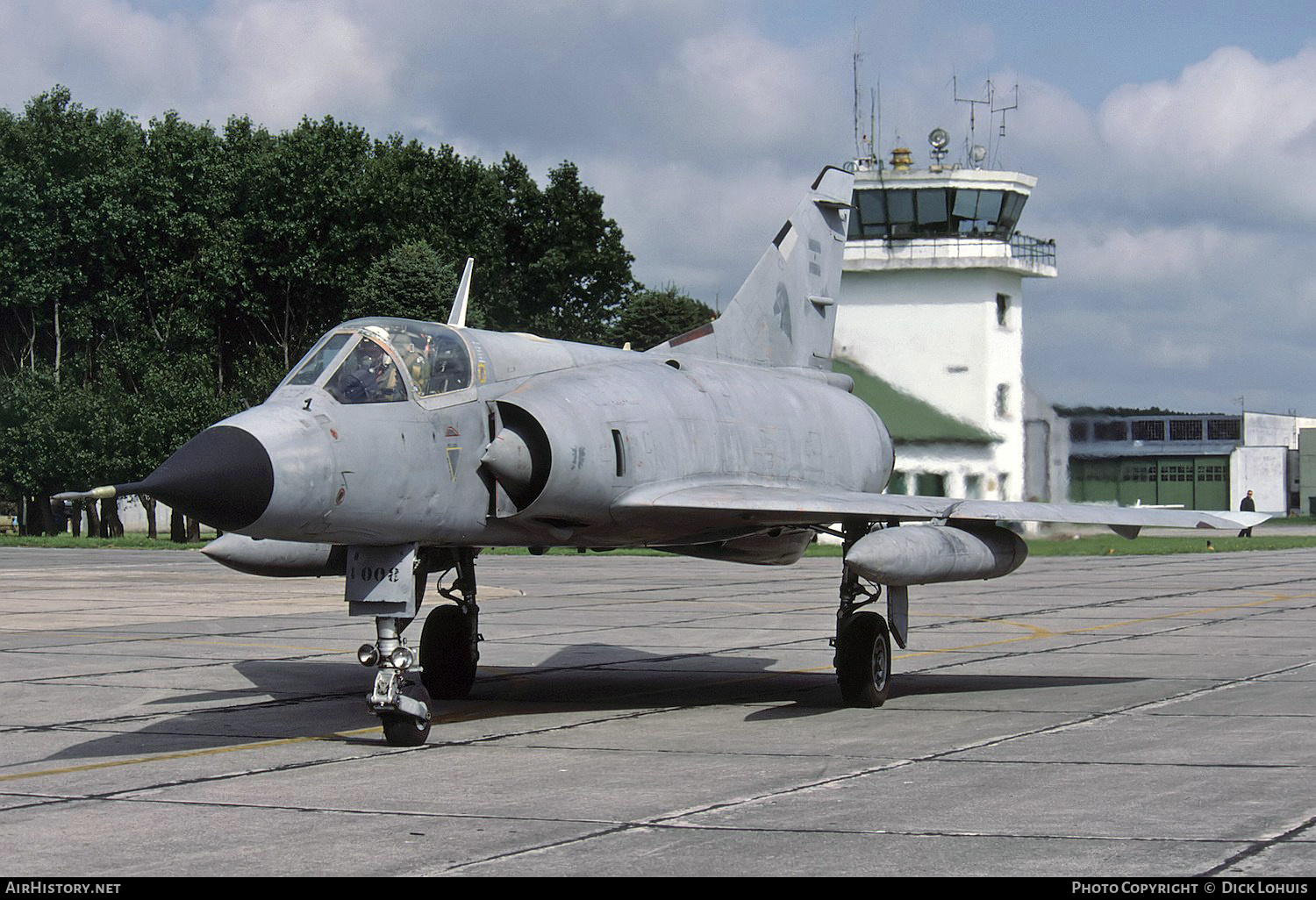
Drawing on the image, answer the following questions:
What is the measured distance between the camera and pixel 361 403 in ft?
36.3

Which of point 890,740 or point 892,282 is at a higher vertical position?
point 892,282

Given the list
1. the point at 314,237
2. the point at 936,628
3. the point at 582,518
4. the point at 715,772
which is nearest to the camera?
the point at 715,772

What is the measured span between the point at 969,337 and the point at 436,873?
1884 inches

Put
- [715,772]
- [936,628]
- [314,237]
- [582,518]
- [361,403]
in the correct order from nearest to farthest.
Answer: [715,772], [361,403], [582,518], [936,628], [314,237]

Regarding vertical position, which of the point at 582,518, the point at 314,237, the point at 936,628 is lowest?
the point at 936,628

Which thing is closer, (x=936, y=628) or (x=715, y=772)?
(x=715, y=772)

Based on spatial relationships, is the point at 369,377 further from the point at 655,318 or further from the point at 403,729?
the point at 655,318

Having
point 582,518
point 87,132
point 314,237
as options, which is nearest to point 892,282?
point 314,237

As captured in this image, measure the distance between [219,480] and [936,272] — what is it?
4606 cm

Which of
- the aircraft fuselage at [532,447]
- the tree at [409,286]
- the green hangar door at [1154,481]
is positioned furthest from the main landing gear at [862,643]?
the tree at [409,286]

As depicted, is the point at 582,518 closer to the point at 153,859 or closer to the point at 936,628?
the point at 153,859

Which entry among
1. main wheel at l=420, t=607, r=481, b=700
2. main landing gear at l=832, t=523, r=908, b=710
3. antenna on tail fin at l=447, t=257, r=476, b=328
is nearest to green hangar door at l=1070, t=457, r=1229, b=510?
main landing gear at l=832, t=523, r=908, b=710

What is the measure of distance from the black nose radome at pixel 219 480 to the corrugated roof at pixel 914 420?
27.2 meters

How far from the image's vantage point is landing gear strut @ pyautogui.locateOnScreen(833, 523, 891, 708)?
13445mm
